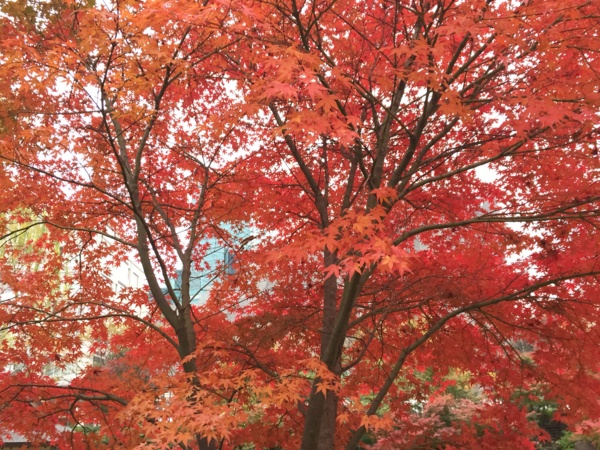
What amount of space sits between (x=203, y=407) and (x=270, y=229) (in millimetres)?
3943

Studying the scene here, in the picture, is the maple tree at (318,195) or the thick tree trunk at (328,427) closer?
the maple tree at (318,195)

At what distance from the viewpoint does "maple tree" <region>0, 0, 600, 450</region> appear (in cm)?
406

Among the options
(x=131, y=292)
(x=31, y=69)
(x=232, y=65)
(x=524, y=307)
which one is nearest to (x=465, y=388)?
(x=524, y=307)

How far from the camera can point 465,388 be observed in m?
17.2

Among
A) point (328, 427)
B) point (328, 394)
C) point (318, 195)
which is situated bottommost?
point (328, 427)

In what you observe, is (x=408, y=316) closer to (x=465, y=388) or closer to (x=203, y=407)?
(x=203, y=407)

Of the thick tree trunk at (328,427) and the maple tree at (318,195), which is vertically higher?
the maple tree at (318,195)

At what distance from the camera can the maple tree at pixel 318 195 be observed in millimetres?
4062

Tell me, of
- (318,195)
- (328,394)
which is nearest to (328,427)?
(328,394)

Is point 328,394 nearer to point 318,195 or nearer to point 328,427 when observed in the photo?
Result: point 328,427

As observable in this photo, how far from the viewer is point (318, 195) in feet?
21.2

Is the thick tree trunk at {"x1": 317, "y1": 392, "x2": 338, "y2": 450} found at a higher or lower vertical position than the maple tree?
lower

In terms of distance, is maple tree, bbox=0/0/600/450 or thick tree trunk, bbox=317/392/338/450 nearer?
maple tree, bbox=0/0/600/450

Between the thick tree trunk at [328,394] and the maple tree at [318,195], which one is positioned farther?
the thick tree trunk at [328,394]
